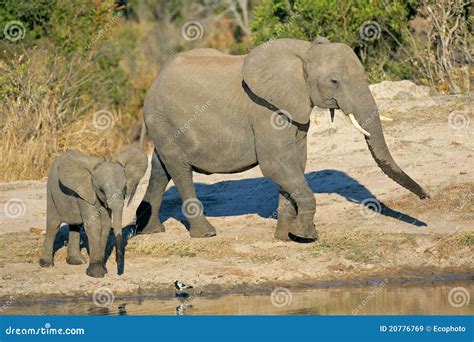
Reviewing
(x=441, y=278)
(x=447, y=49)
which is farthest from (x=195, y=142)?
(x=447, y=49)

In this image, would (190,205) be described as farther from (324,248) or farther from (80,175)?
(80,175)

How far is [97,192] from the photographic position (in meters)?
12.7

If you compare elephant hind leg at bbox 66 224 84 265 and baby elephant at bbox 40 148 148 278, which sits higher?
baby elephant at bbox 40 148 148 278

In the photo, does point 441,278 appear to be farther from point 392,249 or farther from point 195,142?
point 195,142

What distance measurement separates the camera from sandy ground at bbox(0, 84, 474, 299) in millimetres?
13328

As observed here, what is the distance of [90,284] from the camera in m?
13.0

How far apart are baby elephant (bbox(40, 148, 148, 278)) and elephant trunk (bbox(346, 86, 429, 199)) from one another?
213 centimetres

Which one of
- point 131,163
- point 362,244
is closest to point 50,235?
point 131,163

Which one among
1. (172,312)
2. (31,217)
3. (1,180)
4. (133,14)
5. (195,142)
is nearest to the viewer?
(172,312)

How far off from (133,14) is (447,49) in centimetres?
2041

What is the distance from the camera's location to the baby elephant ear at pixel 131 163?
41.8 ft

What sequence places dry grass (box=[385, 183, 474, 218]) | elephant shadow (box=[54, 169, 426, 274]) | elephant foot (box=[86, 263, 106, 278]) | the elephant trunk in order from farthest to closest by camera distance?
1. elephant shadow (box=[54, 169, 426, 274])
2. dry grass (box=[385, 183, 474, 218])
3. the elephant trunk
4. elephant foot (box=[86, 263, 106, 278])

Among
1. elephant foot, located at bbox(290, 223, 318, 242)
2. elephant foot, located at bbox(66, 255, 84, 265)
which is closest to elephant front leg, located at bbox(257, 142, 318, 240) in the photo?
elephant foot, located at bbox(290, 223, 318, 242)

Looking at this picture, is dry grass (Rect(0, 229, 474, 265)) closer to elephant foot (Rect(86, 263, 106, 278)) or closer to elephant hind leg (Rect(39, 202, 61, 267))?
elephant hind leg (Rect(39, 202, 61, 267))
